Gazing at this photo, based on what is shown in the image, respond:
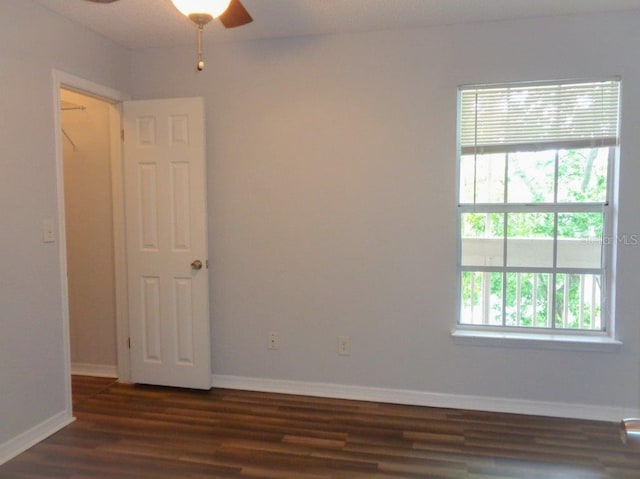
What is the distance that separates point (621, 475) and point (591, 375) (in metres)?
0.72

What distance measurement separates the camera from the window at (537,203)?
2.83 meters

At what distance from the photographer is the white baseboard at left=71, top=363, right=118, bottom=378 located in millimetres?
3600

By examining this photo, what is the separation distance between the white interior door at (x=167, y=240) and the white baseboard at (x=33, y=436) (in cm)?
68

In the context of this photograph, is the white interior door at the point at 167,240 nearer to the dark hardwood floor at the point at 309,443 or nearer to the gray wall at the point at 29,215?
the dark hardwood floor at the point at 309,443

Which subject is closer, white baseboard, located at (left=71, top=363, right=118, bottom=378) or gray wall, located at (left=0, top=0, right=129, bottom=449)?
gray wall, located at (left=0, top=0, right=129, bottom=449)

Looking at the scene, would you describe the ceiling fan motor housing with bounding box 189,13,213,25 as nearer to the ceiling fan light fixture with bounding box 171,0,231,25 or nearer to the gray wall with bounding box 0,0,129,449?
the ceiling fan light fixture with bounding box 171,0,231,25

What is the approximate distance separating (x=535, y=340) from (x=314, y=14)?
246cm

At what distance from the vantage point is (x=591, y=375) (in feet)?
9.34

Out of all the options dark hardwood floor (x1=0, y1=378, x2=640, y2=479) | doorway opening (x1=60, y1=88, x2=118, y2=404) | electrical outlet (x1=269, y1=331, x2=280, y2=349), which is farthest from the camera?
doorway opening (x1=60, y1=88, x2=118, y2=404)

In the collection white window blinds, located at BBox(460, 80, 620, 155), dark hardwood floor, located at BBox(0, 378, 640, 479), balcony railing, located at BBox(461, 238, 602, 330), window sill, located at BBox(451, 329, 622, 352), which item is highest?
white window blinds, located at BBox(460, 80, 620, 155)

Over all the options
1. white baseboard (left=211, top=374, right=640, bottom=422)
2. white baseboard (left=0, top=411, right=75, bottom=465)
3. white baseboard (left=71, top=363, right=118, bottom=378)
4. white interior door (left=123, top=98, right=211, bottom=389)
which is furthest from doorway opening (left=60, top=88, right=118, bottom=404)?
white baseboard (left=211, top=374, right=640, bottom=422)

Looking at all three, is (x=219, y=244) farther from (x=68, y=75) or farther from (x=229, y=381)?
(x=68, y=75)

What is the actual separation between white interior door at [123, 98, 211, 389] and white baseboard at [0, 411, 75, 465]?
68 centimetres

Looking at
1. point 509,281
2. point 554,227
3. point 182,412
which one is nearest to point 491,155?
point 554,227
